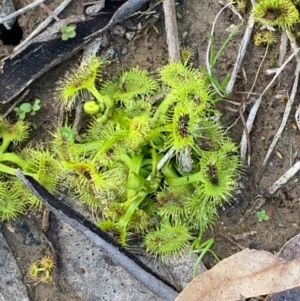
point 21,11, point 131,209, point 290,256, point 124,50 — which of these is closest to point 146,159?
point 131,209

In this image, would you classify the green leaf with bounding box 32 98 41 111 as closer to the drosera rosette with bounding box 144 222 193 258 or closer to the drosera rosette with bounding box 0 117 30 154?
the drosera rosette with bounding box 0 117 30 154

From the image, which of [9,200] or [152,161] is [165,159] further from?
[9,200]

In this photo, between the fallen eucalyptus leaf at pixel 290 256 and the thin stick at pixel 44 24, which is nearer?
the fallen eucalyptus leaf at pixel 290 256

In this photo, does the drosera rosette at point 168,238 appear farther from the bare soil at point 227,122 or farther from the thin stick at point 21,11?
the thin stick at point 21,11

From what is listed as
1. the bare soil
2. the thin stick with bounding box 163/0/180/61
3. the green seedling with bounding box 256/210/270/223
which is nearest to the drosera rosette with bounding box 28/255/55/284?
the bare soil

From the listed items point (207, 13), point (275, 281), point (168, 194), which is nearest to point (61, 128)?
point (168, 194)

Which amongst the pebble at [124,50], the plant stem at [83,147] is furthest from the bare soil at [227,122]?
the plant stem at [83,147]
